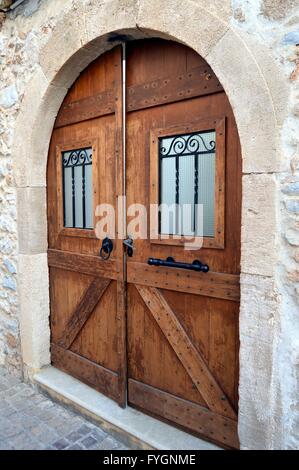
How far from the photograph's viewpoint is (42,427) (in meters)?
2.47

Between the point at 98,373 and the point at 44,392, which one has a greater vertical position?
the point at 98,373

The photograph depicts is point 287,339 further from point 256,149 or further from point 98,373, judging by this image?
point 98,373

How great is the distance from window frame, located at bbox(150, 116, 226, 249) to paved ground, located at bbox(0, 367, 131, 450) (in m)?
1.47

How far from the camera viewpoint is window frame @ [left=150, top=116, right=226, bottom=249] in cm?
193

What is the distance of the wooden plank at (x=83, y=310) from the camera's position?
2680 millimetres

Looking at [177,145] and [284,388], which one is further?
[177,145]

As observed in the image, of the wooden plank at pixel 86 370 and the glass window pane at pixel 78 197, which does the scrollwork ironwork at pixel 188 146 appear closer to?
the glass window pane at pixel 78 197

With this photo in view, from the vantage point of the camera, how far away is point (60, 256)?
117 inches

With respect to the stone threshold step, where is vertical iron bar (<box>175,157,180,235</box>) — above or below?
above

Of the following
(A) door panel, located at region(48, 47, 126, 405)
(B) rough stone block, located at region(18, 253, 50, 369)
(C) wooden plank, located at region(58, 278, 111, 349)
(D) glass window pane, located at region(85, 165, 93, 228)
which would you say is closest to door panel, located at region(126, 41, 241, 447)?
(A) door panel, located at region(48, 47, 126, 405)

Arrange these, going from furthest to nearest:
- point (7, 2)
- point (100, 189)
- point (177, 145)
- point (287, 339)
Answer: point (7, 2), point (100, 189), point (177, 145), point (287, 339)

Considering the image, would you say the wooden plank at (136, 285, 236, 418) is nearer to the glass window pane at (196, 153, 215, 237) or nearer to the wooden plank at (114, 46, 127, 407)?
the wooden plank at (114, 46, 127, 407)

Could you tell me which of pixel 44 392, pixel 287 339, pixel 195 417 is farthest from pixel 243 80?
pixel 44 392

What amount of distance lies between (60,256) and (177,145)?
4.92 ft
